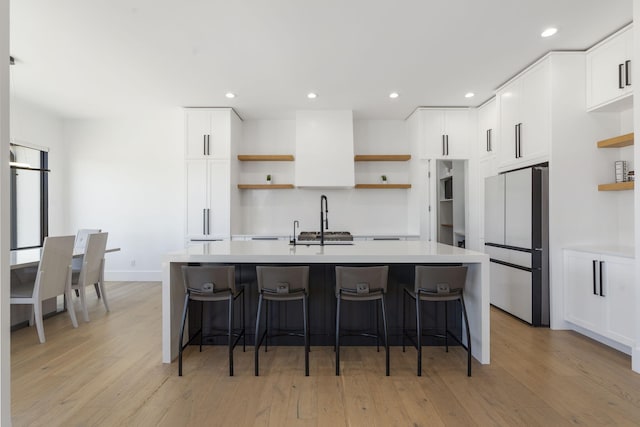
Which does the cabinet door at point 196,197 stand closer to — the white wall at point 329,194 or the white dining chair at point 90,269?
the white wall at point 329,194

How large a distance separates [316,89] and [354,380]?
11.3ft

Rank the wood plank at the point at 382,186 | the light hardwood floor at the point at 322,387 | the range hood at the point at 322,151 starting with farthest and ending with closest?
the wood plank at the point at 382,186 → the range hood at the point at 322,151 → the light hardwood floor at the point at 322,387

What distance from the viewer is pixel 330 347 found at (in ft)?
9.20

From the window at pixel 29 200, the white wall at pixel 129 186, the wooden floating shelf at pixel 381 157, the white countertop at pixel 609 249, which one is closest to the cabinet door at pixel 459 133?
the wooden floating shelf at pixel 381 157

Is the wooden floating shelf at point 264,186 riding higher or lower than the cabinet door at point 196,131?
lower

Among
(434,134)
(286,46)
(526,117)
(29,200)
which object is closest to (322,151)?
(434,134)

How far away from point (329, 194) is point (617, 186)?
367cm

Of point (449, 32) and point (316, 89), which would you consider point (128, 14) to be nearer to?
point (316, 89)

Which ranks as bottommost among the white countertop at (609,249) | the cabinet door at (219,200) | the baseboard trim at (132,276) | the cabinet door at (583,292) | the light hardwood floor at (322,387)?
the light hardwood floor at (322,387)

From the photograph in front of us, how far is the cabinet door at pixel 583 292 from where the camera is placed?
2.86 meters

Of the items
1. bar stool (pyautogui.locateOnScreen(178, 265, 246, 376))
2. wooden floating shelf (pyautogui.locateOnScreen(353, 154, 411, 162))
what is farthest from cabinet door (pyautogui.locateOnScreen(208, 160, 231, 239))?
bar stool (pyautogui.locateOnScreen(178, 265, 246, 376))

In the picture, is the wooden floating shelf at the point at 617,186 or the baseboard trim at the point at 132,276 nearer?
the wooden floating shelf at the point at 617,186

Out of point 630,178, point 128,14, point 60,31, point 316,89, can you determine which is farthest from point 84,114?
point 630,178

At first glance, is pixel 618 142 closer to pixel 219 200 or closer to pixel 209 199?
pixel 219 200
